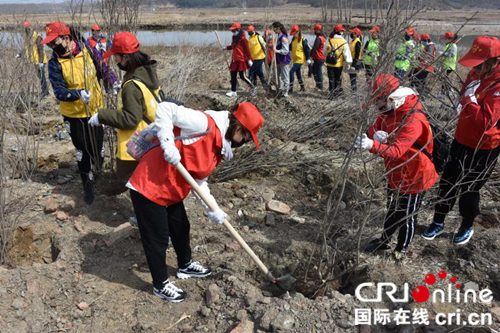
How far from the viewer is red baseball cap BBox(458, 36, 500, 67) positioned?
9.23 feet

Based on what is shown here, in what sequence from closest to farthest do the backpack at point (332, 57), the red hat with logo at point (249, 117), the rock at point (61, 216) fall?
the red hat with logo at point (249, 117) < the rock at point (61, 216) < the backpack at point (332, 57)

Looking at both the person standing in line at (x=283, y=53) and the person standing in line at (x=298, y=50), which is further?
the person standing in line at (x=298, y=50)

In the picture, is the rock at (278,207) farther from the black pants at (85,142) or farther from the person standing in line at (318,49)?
the person standing in line at (318,49)

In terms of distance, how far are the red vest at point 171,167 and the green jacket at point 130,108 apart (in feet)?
1.94

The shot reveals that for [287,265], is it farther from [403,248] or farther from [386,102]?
[386,102]

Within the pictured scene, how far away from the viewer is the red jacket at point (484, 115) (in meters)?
2.83

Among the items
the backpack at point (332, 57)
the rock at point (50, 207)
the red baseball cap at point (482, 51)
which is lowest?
the rock at point (50, 207)

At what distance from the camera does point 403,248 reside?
3.25 meters

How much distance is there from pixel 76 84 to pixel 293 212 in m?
2.45

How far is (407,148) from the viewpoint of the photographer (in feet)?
8.73

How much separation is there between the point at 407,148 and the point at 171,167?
1.59 meters

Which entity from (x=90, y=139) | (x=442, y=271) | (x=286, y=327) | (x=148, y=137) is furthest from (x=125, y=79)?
(x=442, y=271)

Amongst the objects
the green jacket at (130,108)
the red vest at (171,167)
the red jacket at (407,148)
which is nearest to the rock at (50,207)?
the green jacket at (130,108)

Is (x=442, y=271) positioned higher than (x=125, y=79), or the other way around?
(x=125, y=79)
